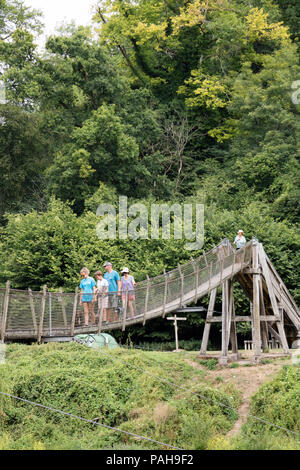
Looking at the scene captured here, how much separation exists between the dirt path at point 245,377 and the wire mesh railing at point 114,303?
262 cm

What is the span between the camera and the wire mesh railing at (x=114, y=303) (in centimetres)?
1670

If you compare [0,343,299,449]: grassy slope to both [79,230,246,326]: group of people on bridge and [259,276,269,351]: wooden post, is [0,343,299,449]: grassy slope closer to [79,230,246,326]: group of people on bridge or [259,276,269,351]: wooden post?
[79,230,246,326]: group of people on bridge

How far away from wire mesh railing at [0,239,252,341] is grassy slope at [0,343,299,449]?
169cm

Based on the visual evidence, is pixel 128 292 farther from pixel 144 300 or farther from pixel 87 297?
pixel 87 297

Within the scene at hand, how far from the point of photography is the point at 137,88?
44.0m

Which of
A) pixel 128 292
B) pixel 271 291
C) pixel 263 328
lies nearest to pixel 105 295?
pixel 128 292

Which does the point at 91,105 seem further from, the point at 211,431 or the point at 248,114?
the point at 211,431

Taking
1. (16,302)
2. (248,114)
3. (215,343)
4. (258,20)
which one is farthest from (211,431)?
(258,20)

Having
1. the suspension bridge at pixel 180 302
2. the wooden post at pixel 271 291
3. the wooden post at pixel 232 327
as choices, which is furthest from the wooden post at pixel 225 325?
the wooden post at pixel 271 291

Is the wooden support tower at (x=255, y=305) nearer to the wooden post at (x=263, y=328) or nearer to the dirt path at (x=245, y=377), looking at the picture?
the wooden post at (x=263, y=328)

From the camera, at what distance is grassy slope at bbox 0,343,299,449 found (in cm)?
1681

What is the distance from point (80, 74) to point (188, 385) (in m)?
23.0

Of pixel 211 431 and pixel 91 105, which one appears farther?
pixel 91 105

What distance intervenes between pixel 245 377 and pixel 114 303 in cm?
502
